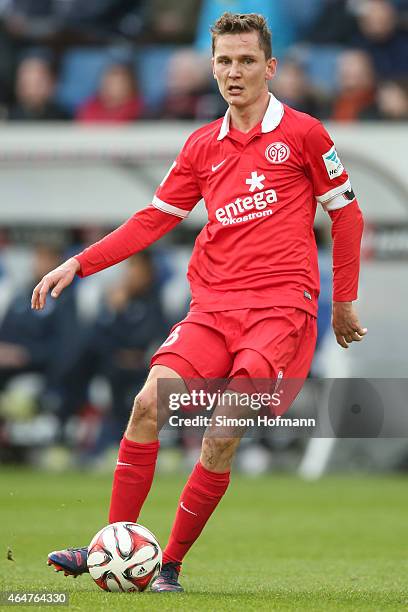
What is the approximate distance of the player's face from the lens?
606cm

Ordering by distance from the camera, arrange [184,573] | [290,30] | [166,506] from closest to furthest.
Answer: [184,573]
[166,506]
[290,30]

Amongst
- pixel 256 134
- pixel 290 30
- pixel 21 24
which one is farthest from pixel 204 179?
pixel 21 24

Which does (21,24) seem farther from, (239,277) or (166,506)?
(239,277)

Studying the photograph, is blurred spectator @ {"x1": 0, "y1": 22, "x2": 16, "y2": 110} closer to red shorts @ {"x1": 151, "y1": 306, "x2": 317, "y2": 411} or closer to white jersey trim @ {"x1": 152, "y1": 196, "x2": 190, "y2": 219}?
white jersey trim @ {"x1": 152, "y1": 196, "x2": 190, "y2": 219}

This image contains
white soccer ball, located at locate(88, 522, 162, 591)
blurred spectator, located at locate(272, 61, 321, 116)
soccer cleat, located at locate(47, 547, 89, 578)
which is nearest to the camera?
white soccer ball, located at locate(88, 522, 162, 591)

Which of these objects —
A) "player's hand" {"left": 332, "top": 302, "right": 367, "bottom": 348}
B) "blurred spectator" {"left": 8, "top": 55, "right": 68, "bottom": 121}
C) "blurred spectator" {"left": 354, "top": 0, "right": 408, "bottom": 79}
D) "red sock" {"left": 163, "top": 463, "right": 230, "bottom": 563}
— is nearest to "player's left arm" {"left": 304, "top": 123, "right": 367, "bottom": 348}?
"player's hand" {"left": 332, "top": 302, "right": 367, "bottom": 348}

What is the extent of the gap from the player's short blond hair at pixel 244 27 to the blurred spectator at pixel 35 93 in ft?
29.7

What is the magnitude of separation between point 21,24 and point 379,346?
6.08 meters

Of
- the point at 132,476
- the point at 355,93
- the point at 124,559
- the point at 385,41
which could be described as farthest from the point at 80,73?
the point at 124,559

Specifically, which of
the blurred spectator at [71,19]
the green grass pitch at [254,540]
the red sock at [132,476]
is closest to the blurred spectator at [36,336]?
the green grass pitch at [254,540]

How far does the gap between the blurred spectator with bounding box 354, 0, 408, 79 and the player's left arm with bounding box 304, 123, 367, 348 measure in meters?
9.02

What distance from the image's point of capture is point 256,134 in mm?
6180

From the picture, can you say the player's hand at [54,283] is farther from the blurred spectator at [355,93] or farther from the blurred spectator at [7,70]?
the blurred spectator at [7,70]

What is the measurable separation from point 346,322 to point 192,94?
8893 mm
